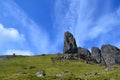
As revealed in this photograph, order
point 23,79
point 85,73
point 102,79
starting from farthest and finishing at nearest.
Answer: point 85,73 → point 102,79 → point 23,79

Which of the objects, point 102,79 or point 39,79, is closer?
point 39,79

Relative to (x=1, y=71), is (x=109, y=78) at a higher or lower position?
lower

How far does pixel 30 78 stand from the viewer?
12106cm

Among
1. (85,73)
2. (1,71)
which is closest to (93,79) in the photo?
(85,73)

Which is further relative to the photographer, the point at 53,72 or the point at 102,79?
the point at 53,72

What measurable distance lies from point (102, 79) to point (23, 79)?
52105mm

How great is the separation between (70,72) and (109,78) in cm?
4807

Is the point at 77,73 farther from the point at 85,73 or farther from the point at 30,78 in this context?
the point at 30,78

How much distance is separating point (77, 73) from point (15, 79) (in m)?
81.8

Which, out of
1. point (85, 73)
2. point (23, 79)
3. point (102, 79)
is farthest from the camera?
point (85, 73)

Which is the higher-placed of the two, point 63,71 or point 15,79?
point 63,71

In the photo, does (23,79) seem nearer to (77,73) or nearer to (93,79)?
(93,79)

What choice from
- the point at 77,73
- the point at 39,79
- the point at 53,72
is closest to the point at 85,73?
the point at 77,73

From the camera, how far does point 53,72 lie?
19938 cm
